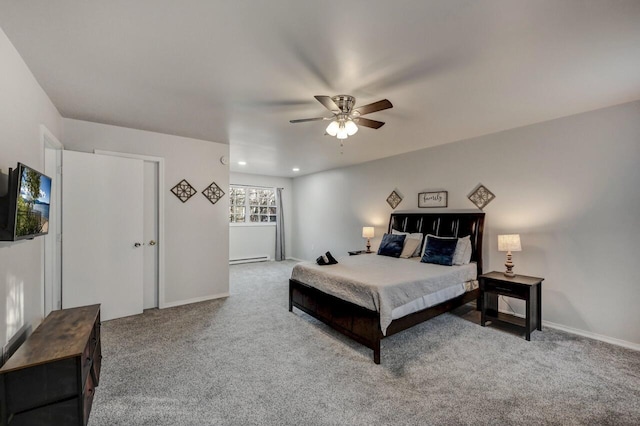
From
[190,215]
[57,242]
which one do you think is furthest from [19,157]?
[190,215]

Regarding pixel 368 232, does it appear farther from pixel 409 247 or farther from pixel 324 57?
pixel 324 57

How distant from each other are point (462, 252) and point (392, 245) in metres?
1.07

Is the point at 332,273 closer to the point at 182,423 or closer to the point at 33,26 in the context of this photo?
the point at 182,423

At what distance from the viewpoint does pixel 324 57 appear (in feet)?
6.75

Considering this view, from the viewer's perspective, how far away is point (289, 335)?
313cm

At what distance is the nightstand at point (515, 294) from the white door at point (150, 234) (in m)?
4.51

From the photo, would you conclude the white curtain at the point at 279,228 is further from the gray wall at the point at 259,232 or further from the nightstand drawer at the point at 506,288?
the nightstand drawer at the point at 506,288

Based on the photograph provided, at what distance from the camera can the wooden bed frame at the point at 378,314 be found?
2668mm

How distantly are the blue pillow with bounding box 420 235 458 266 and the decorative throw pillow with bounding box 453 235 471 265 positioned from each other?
6cm

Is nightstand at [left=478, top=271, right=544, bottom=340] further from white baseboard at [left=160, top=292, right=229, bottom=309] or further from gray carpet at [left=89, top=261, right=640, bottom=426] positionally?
white baseboard at [left=160, top=292, right=229, bottom=309]

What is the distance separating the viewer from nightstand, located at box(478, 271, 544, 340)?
3094mm

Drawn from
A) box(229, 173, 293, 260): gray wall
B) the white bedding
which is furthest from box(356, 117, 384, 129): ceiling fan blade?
box(229, 173, 293, 260): gray wall

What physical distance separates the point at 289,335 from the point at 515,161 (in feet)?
12.2

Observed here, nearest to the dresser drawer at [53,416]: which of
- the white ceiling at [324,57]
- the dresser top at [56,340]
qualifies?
the dresser top at [56,340]
